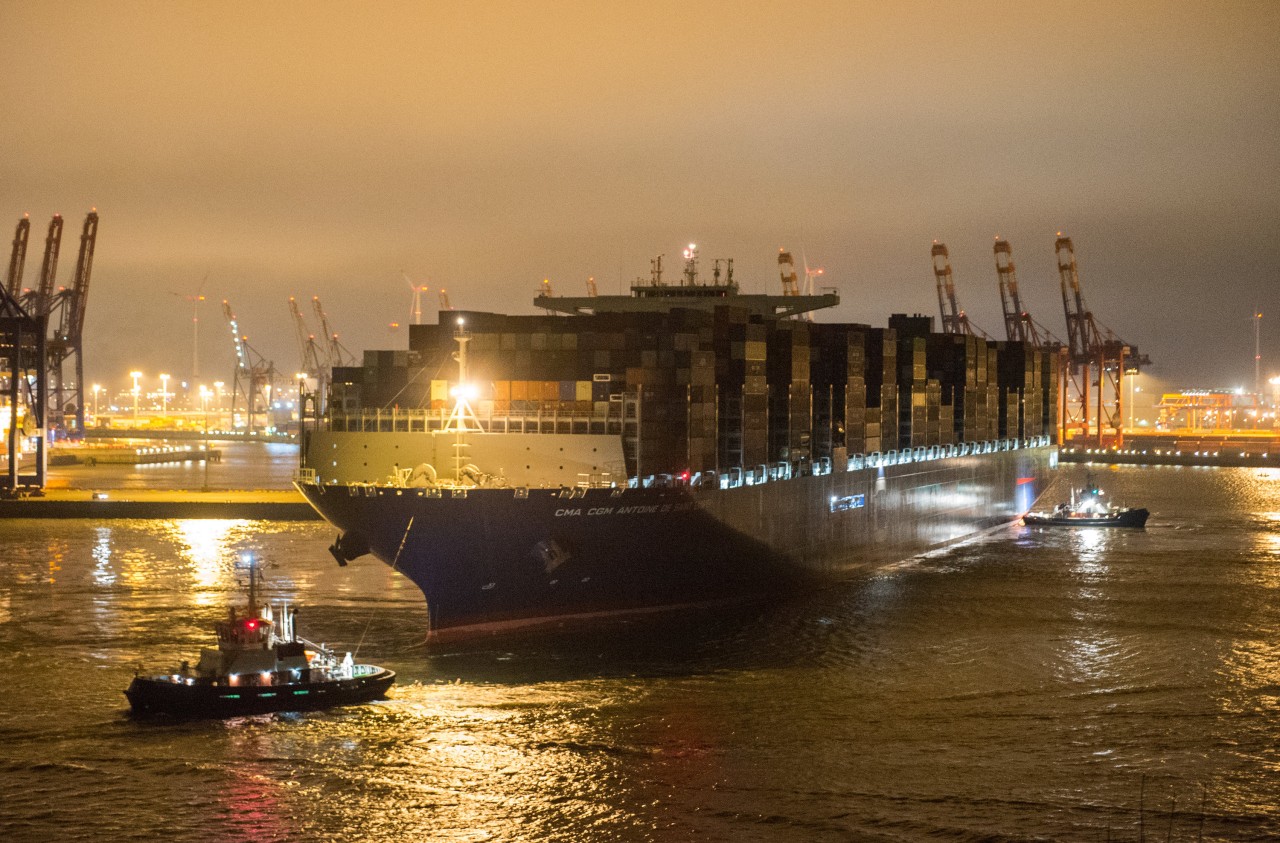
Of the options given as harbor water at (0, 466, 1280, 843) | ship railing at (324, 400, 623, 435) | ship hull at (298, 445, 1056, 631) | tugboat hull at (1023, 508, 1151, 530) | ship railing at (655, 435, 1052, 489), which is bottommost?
harbor water at (0, 466, 1280, 843)

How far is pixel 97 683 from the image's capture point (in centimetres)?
2988

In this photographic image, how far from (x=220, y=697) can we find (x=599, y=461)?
12.8 m

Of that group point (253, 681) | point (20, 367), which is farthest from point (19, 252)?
point (253, 681)

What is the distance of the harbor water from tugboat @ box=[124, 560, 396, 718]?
1.71 ft

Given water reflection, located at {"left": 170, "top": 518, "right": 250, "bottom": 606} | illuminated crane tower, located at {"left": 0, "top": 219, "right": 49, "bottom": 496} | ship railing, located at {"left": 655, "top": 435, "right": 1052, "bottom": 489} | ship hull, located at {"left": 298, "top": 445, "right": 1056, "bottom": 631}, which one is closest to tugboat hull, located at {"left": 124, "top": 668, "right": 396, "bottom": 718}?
ship hull, located at {"left": 298, "top": 445, "right": 1056, "bottom": 631}

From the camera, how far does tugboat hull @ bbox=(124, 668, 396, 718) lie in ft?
88.9

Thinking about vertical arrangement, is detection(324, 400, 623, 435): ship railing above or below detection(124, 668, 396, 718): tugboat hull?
above

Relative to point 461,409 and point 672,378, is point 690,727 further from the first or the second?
point 672,378

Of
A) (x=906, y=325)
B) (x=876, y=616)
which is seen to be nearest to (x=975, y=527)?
(x=906, y=325)

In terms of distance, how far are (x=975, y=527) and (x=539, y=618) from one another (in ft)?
121

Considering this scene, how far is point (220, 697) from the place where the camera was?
2719 centimetres

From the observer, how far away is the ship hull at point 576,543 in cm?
3319

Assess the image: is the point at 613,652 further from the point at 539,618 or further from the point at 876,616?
the point at 876,616

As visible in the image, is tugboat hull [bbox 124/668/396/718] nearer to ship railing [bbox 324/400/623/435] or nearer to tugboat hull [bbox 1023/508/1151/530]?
ship railing [bbox 324/400/623/435]
